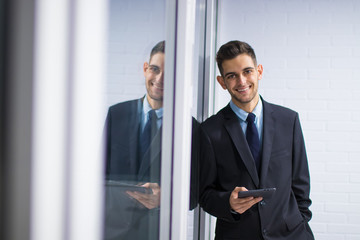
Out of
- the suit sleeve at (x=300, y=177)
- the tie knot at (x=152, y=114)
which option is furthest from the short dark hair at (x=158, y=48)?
the suit sleeve at (x=300, y=177)

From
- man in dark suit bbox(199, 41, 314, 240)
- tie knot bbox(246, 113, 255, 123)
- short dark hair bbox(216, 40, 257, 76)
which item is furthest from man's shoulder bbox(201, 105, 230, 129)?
short dark hair bbox(216, 40, 257, 76)

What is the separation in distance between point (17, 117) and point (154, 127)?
420 mm

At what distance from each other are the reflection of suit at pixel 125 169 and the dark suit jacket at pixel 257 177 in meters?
0.56

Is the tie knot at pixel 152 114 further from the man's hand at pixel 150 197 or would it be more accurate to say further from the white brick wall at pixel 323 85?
the white brick wall at pixel 323 85

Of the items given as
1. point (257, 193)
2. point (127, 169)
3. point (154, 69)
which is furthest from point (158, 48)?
point (257, 193)

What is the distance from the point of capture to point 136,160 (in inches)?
19.1

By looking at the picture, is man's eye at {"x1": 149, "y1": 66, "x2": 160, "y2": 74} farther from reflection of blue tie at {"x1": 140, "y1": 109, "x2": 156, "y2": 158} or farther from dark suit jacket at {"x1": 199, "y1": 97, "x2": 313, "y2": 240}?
dark suit jacket at {"x1": 199, "y1": 97, "x2": 313, "y2": 240}

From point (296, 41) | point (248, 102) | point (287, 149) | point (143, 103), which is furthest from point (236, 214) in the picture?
point (296, 41)

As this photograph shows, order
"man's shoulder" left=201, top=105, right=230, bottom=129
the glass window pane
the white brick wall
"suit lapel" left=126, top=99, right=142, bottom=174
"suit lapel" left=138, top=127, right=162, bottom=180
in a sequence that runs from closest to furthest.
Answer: the glass window pane < "suit lapel" left=126, top=99, right=142, bottom=174 < "suit lapel" left=138, top=127, right=162, bottom=180 < "man's shoulder" left=201, top=105, right=230, bottom=129 < the white brick wall

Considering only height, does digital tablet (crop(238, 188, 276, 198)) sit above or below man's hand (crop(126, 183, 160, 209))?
below

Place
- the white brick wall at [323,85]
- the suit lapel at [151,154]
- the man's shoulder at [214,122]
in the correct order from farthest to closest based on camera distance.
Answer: the white brick wall at [323,85] < the man's shoulder at [214,122] < the suit lapel at [151,154]

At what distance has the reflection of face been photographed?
1.74 ft

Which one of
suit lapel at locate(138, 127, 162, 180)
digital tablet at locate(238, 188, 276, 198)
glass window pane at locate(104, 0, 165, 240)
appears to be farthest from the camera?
digital tablet at locate(238, 188, 276, 198)

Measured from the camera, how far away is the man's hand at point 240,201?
104 centimetres
